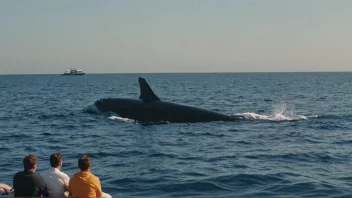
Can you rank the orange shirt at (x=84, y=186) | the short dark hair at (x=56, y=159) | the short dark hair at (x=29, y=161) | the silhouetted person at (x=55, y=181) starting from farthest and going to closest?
the silhouetted person at (x=55, y=181), the short dark hair at (x=56, y=159), the orange shirt at (x=84, y=186), the short dark hair at (x=29, y=161)

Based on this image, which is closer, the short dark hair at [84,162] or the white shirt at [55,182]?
the short dark hair at [84,162]

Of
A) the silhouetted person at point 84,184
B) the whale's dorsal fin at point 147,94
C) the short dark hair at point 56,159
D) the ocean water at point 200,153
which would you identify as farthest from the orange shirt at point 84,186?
the whale's dorsal fin at point 147,94

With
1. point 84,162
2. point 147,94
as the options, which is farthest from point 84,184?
point 147,94

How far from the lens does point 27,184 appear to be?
938cm

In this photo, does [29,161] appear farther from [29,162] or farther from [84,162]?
[84,162]

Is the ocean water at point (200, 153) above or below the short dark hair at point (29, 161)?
below

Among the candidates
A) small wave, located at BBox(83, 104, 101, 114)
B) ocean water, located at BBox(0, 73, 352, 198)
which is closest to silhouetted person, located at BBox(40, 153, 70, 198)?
ocean water, located at BBox(0, 73, 352, 198)

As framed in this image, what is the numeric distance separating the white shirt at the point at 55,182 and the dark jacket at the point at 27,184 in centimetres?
28

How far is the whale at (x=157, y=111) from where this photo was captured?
2984 cm

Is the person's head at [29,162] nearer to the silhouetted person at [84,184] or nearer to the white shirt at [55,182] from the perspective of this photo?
the white shirt at [55,182]

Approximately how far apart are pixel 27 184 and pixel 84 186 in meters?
1.03

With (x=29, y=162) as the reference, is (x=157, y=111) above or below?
below

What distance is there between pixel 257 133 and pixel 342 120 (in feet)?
34.6

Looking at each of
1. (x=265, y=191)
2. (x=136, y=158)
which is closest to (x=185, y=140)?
(x=136, y=158)
